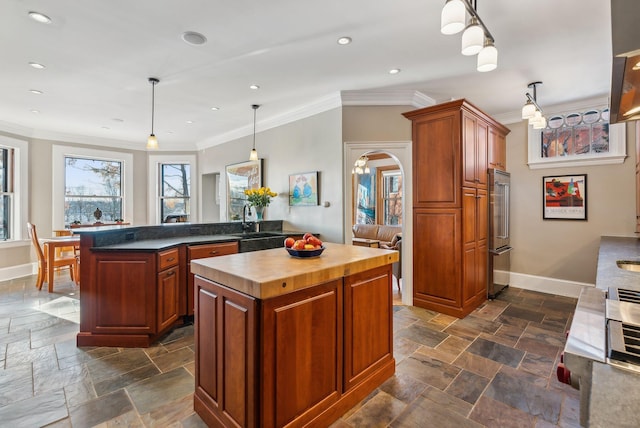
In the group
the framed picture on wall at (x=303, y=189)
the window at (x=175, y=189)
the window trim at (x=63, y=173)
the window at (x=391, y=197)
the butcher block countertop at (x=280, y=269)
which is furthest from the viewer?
the window at (x=391, y=197)

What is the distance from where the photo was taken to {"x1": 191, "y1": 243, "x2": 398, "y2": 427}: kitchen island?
152 cm

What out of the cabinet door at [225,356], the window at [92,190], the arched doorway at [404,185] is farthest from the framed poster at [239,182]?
the cabinet door at [225,356]

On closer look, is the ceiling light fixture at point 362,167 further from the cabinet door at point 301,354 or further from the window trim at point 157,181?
the cabinet door at point 301,354

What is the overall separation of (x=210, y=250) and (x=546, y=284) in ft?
15.9

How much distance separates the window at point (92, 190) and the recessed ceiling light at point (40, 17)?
481 centimetres

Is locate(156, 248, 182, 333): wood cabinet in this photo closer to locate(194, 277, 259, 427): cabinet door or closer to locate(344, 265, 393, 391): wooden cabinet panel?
locate(194, 277, 259, 427): cabinet door

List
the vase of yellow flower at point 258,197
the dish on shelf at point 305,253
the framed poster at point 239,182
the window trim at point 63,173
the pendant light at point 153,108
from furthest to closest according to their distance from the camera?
the window trim at point 63,173
the framed poster at point 239,182
the vase of yellow flower at point 258,197
the pendant light at point 153,108
the dish on shelf at point 305,253

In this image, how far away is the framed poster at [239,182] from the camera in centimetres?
567

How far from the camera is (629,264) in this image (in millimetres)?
2287

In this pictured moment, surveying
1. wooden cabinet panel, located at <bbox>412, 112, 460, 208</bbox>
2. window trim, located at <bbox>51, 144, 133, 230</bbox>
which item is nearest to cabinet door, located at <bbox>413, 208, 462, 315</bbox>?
wooden cabinet panel, located at <bbox>412, 112, 460, 208</bbox>

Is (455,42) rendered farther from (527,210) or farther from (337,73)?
(527,210)

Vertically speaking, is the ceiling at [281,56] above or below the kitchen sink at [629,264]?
above

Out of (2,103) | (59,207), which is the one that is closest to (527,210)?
(2,103)

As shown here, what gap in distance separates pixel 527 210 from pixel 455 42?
3.17 m
